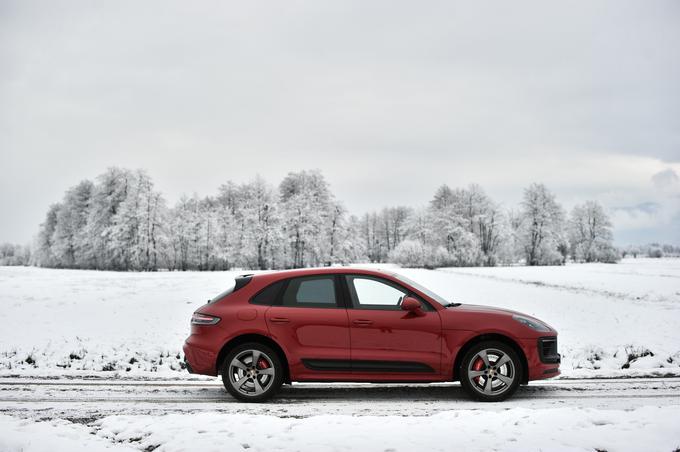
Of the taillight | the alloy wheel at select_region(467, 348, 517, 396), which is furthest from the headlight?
the taillight

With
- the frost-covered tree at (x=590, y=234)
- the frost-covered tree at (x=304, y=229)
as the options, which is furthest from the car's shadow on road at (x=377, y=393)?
the frost-covered tree at (x=590, y=234)

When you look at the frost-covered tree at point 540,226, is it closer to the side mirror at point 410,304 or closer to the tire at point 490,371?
the tire at point 490,371

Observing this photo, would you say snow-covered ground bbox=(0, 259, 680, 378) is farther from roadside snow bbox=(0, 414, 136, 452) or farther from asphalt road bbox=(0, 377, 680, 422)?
roadside snow bbox=(0, 414, 136, 452)

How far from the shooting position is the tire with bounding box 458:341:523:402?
6633mm

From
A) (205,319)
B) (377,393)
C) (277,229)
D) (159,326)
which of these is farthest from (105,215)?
(377,393)

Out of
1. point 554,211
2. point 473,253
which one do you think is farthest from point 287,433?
point 554,211

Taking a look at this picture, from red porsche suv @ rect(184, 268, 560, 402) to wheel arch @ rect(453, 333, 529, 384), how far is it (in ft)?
0.04

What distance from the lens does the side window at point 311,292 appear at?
22.6 feet

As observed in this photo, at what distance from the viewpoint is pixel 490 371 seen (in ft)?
21.9

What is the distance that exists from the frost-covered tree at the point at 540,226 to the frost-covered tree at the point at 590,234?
9.83 metres

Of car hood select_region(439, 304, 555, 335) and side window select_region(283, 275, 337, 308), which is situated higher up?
side window select_region(283, 275, 337, 308)

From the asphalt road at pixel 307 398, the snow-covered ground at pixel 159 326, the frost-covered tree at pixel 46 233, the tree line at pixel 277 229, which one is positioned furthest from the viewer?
the frost-covered tree at pixel 46 233

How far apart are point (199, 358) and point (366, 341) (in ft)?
7.46

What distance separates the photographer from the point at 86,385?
26.2 feet
